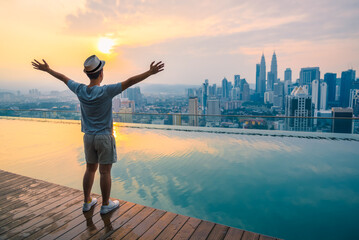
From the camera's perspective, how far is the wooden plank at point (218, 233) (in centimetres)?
155

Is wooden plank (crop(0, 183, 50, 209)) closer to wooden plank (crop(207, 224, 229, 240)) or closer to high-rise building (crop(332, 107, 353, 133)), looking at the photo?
wooden plank (crop(207, 224, 229, 240))

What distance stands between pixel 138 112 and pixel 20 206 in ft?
26.8

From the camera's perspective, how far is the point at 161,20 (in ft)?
33.9

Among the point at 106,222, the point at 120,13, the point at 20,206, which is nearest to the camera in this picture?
the point at 106,222

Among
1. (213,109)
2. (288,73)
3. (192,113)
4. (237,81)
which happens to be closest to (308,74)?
(237,81)

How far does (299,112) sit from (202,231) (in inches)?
390

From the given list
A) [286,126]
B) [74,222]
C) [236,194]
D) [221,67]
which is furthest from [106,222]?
[221,67]

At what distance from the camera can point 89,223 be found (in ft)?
5.79

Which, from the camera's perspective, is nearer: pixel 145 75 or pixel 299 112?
pixel 145 75

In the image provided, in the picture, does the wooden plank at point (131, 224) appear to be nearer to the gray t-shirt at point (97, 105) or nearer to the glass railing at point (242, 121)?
the gray t-shirt at point (97, 105)

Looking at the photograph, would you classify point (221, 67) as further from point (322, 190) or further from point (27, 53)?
point (322, 190)

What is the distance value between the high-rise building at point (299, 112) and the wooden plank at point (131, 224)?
24.3ft

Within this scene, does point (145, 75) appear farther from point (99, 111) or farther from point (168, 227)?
point (168, 227)

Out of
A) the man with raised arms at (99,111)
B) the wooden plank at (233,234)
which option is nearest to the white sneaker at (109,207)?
the man with raised arms at (99,111)
